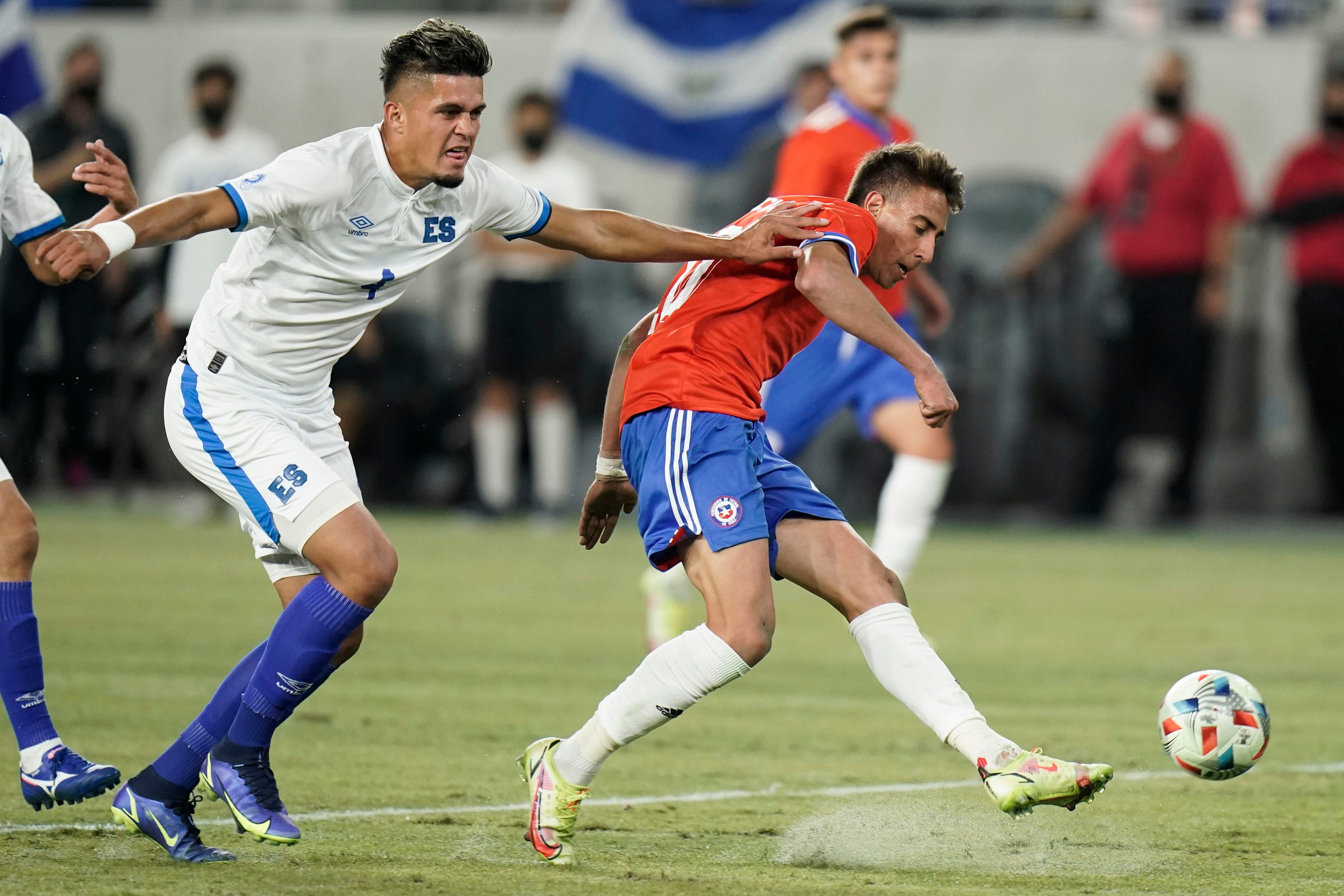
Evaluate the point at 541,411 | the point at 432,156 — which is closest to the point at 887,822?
the point at 432,156

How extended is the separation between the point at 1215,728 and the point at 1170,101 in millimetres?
10269

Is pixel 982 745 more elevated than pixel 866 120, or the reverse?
pixel 866 120

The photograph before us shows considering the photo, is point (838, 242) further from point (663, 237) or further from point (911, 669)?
point (911, 669)

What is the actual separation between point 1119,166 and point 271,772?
1106 cm

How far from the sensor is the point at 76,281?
1450 cm

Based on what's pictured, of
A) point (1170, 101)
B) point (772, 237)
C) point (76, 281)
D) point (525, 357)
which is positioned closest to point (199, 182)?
point (76, 281)

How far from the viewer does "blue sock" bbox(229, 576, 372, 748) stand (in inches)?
199

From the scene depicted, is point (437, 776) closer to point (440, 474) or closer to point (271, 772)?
point (271, 772)

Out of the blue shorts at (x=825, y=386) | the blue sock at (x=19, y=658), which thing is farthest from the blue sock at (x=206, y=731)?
the blue shorts at (x=825, y=386)

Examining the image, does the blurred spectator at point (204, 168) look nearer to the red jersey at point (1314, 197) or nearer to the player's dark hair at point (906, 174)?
the red jersey at point (1314, 197)

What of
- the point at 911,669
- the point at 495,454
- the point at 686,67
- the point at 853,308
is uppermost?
the point at 686,67

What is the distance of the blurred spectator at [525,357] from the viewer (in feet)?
48.4

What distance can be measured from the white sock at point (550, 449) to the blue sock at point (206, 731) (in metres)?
9.49

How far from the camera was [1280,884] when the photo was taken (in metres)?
4.80
